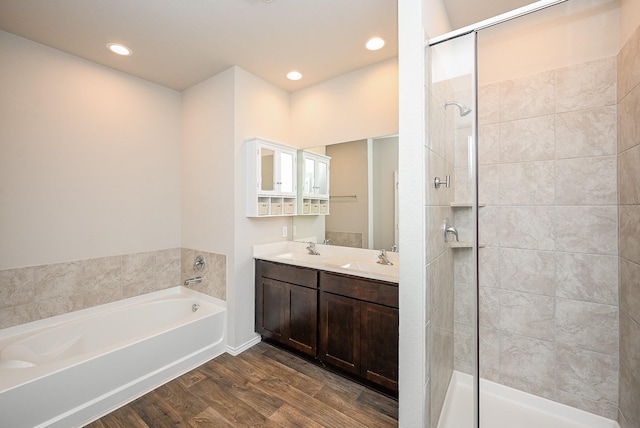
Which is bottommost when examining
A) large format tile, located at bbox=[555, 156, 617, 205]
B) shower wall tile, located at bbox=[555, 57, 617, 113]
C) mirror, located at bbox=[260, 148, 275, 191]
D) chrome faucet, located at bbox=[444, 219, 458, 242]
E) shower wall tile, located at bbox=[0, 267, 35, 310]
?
shower wall tile, located at bbox=[0, 267, 35, 310]

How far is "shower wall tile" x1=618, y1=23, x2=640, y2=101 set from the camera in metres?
1.31

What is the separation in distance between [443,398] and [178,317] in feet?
7.97

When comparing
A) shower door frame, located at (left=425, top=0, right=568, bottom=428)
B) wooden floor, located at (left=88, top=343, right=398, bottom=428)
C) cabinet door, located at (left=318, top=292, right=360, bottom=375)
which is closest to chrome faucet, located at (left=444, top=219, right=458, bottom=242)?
shower door frame, located at (left=425, top=0, right=568, bottom=428)

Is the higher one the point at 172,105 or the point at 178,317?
the point at 172,105

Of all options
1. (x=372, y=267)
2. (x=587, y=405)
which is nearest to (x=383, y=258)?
(x=372, y=267)

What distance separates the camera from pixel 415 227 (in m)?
1.34

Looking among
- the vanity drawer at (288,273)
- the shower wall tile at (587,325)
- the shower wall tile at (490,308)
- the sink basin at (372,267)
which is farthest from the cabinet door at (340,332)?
the shower wall tile at (587,325)

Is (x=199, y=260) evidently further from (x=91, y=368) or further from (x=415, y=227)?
(x=415, y=227)

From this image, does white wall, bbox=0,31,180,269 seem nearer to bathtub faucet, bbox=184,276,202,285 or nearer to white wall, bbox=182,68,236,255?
white wall, bbox=182,68,236,255

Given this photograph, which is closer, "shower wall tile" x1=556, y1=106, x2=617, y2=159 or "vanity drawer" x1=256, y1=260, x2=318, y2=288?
"shower wall tile" x1=556, y1=106, x2=617, y2=159

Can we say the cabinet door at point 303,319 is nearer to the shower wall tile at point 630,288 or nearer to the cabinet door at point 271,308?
the cabinet door at point 271,308

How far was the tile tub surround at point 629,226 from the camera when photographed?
1.33 meters

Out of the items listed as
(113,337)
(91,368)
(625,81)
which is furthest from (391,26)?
(113,337)

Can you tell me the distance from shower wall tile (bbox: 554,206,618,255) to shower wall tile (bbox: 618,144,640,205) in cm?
12
